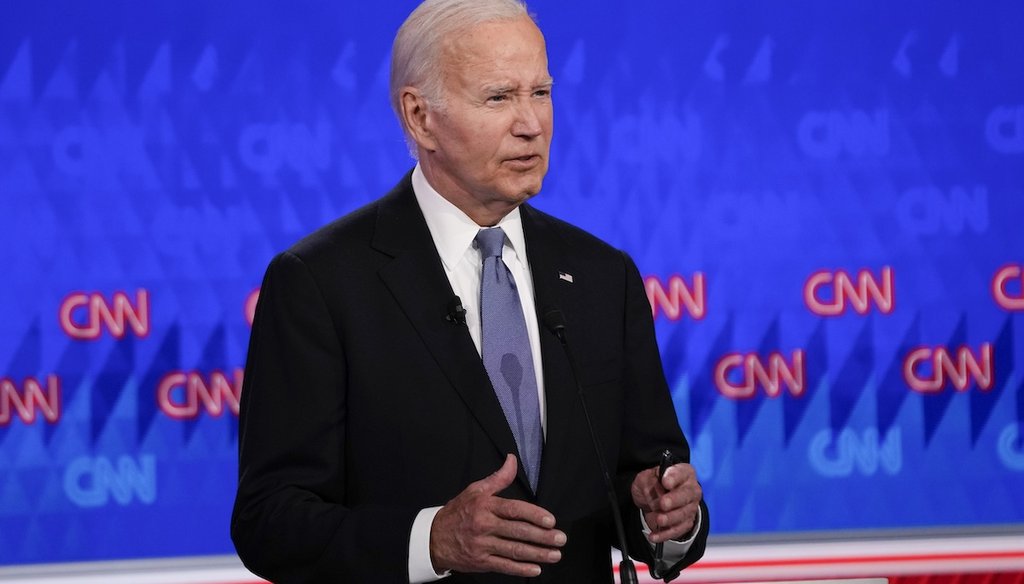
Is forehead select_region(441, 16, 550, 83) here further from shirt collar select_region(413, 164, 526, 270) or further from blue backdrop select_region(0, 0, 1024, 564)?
blue backdrop select_region(0, 0, 1024, 564)

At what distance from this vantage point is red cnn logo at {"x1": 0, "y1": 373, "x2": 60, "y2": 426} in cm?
281

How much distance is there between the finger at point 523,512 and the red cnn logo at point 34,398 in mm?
1813

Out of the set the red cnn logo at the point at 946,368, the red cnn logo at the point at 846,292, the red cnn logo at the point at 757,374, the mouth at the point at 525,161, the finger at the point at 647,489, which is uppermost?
the mouth at the point at 525,161

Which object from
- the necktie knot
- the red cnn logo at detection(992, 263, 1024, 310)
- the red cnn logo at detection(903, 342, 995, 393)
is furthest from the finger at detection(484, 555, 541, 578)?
the red cnn logo at detection(992, 263, 1024, 310)

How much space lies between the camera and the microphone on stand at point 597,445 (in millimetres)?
1397

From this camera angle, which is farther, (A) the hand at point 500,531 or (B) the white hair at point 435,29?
(B) the white hair at point 435,29

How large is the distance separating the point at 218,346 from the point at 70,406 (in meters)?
0.36

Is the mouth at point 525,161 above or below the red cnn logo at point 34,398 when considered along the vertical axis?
above

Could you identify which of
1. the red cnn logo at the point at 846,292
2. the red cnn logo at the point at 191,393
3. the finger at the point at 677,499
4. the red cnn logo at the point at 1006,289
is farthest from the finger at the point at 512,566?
the red cnn logo at the point at 1006,289

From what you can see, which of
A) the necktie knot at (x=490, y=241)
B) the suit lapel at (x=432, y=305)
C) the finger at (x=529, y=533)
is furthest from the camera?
the necktie knot at (x=490, y=241)

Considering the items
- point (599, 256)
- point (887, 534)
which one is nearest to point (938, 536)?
point (887, 534)

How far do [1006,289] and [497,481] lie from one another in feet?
6.79

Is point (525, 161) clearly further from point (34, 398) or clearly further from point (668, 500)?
point (34, 398)

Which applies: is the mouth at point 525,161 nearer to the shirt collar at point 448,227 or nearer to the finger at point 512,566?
the shirt collar at point 448,227
